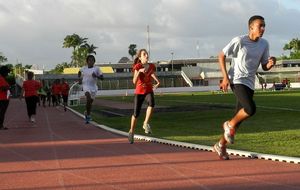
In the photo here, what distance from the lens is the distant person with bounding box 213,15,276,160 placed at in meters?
8.05

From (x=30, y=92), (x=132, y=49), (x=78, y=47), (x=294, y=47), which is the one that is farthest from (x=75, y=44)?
(x=30, y=92)

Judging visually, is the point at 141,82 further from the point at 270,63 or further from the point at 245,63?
the point at 270,63

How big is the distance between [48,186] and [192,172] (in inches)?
73.0

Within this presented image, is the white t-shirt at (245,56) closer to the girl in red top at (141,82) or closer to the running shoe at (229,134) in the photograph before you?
the running shoe at (229,134)

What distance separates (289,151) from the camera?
29.8 ft

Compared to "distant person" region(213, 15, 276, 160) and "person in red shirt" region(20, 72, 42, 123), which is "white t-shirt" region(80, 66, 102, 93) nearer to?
"person in red shirt" region(20, 72, 42, 123)

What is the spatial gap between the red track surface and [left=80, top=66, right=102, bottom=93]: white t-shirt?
4988 millimetres

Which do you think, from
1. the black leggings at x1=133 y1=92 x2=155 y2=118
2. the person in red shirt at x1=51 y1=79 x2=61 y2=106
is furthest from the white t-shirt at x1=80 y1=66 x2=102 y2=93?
the person in red shirt at x1=51 y1=79 x2=61 y2=106

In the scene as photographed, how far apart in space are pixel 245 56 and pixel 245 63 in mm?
102

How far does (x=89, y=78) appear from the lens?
16156mm

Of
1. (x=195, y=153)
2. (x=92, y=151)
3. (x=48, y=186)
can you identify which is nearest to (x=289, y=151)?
(x=195, y=153)

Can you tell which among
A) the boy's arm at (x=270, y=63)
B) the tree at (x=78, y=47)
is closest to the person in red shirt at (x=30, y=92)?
the boy's arm at (x=270, y=63)

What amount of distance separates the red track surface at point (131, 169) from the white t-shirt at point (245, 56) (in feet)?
3.85

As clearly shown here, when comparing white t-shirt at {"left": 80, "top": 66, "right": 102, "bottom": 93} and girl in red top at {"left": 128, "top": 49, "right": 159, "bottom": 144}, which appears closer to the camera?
girl in red top at {"left": 128, "top": 49, "right": 159, "bottom": 144}
